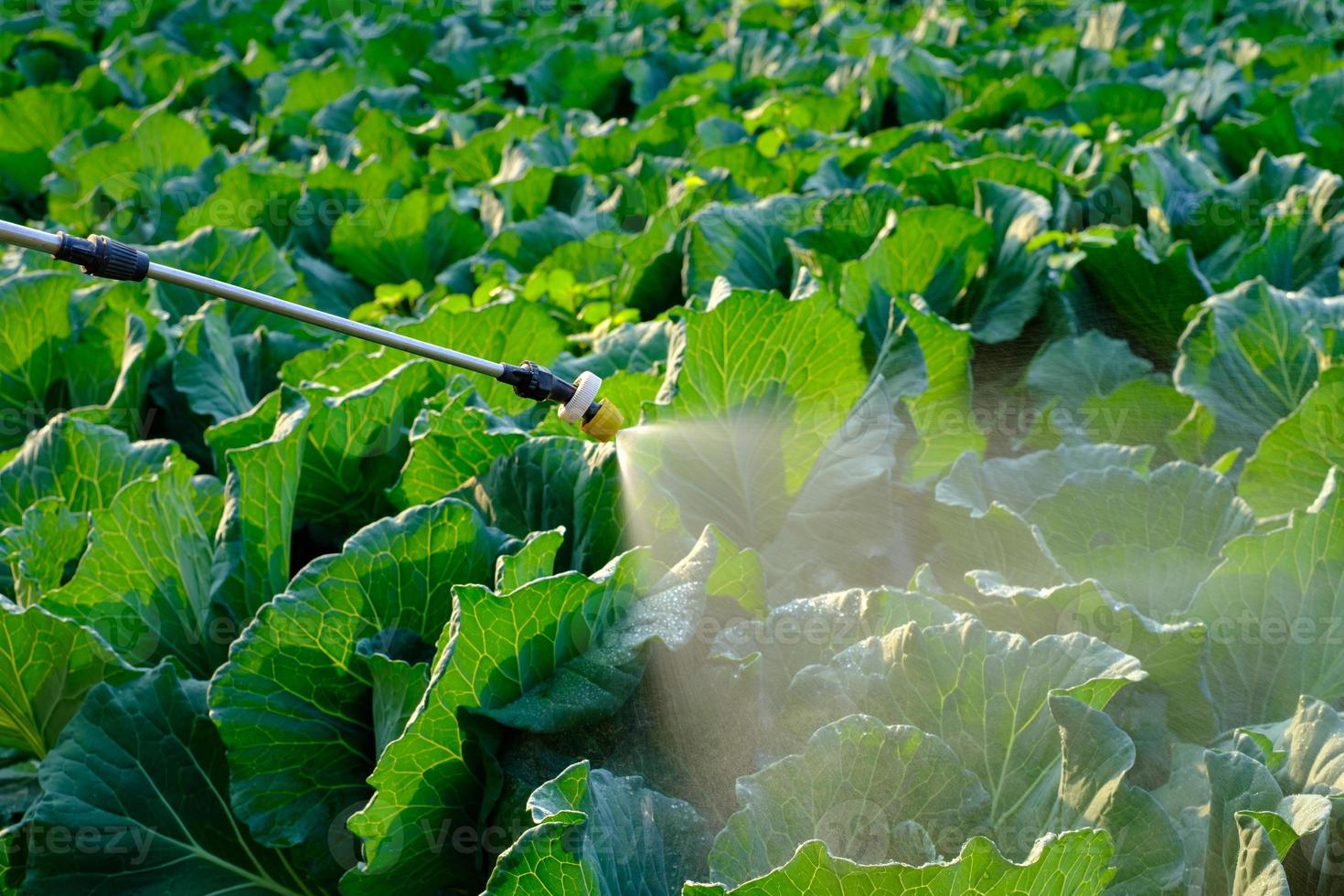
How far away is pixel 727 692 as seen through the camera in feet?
6.44

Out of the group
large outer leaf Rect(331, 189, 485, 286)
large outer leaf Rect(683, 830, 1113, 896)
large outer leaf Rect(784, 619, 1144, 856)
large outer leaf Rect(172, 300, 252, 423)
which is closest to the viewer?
large outer leaf Rect(683, 830, 1113, 896)

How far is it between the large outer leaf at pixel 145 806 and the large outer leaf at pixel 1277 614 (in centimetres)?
160

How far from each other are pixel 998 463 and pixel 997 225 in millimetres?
1042

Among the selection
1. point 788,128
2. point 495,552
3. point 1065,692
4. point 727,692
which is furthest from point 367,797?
point 788,128

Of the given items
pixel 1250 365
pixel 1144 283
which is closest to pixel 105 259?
pixel 1250 365

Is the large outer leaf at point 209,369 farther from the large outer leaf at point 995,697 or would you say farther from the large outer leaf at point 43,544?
the large outer leaf at point 995,697

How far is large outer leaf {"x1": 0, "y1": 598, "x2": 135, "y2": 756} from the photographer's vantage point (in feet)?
7.07

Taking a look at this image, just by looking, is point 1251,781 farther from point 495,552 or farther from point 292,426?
point 292,426

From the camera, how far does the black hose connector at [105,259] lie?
6.01 ft

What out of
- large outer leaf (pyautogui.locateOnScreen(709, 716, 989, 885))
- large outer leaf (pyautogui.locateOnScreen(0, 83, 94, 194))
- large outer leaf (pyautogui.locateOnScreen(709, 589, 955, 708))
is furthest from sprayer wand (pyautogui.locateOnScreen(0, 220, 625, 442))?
large outer leaf (pyautogui.locateOnScreen(0, 83, 94, 194))

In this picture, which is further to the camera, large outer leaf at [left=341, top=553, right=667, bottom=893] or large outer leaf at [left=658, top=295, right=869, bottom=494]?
large outer leaf at [left=658, top=295, right=869, bottom=494]

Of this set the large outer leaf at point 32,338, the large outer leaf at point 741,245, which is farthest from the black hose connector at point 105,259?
the large outer leaf at point 32,338

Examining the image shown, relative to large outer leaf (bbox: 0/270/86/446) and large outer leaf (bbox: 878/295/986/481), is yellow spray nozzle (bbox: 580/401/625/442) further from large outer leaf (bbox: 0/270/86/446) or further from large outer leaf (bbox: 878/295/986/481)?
large outer leaf (bbox: 0/270/86/446)

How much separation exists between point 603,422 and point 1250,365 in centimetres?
147
